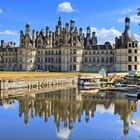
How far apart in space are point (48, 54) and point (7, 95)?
51.8 meters

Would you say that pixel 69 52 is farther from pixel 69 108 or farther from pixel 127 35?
pixel 69 108

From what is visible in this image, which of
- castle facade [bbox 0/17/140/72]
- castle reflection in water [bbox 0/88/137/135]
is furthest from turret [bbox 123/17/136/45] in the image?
castle reflection in water [bbox 0/88/137/135]

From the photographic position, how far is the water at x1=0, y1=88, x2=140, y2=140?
68.2ft

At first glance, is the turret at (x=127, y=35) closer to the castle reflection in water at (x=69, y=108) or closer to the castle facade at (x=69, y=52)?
the castle facade at (x=69, y=52)

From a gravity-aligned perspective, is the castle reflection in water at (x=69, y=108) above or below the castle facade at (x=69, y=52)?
below

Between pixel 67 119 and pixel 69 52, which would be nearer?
pixel 67 119

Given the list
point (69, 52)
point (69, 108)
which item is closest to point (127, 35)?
point (69, 52)

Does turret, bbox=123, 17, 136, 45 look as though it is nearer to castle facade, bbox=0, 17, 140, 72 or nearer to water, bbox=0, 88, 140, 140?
castle facade, bbox=0, 17, 140, 72

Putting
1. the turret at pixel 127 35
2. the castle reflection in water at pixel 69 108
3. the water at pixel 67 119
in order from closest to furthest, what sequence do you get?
the water at pixel 67 119, the castle reflection in water at pixel 69 108, the turret at pixel 127 35

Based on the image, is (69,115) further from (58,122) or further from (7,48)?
(7,48)

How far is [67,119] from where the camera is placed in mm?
25891

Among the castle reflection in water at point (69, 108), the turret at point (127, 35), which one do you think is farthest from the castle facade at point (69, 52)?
the castle reflection in water at point (69, 108)

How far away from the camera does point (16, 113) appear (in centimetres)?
2853

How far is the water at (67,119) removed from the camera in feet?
68.2
